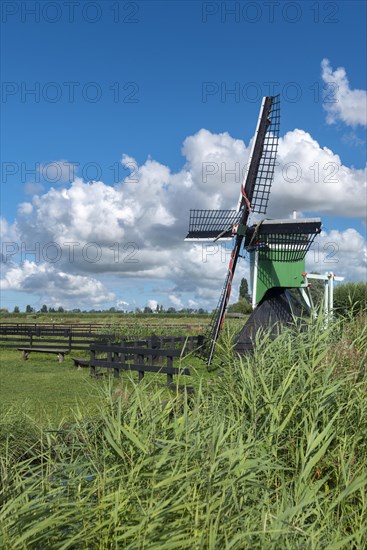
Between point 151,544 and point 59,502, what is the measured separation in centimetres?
84

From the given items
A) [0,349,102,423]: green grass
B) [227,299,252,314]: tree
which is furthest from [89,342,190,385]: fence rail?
[227,299,252,314]: tree

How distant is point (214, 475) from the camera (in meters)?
3.14

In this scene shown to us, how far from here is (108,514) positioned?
3.09m

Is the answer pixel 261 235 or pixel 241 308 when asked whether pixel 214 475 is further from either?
pixel 241 308

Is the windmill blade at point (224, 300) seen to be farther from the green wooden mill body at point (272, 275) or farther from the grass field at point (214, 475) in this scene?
the grass field at point (214, 475)

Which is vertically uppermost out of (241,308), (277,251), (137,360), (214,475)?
(277,251)

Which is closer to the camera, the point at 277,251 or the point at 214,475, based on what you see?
the point at 214,475

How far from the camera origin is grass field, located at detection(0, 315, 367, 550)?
9.62 feet

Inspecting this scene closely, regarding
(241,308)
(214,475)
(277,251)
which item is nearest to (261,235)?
(277,251)

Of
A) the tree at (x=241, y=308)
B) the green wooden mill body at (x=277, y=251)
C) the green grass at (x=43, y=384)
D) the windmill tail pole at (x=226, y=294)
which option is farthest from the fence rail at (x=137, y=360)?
the tree at (x=241, y=308)

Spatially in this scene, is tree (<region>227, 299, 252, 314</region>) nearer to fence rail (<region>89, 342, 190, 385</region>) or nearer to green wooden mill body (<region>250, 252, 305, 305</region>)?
green wooden mill body (<region>250, 252, 305, 305</region>)

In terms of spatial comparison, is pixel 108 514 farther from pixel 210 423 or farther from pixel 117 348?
pixel 117 348

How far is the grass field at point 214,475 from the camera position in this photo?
2932 mm

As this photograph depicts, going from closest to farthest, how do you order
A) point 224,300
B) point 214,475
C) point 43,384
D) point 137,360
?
point 214,475 < point 43,384 < point 137,360 < point 224,300
